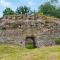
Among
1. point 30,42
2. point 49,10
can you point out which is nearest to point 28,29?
point 30,42

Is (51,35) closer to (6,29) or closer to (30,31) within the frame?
(30,31)

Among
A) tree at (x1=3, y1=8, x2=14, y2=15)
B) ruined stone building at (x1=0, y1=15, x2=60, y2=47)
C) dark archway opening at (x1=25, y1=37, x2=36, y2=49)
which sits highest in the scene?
tree at (x1=3, y1=8, x2=14, y2=15)

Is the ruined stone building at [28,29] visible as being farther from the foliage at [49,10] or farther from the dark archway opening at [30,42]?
the foliage at [49,10]

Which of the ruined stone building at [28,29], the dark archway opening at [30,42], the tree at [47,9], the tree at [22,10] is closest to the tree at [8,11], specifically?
the tree at [22,10]

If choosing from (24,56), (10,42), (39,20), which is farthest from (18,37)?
(24,56)

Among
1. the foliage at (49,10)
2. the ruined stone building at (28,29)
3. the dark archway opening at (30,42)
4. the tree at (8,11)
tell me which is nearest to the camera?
the ruined stone building at (28,29)

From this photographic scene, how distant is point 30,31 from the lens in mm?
29453

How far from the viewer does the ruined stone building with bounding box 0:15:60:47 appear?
29.2m

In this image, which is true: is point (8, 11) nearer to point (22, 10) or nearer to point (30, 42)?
point (22, 10)

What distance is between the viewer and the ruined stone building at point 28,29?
29219mm

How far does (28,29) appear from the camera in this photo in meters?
29.4

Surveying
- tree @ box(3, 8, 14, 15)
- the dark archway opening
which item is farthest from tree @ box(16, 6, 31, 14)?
the dark archway opening

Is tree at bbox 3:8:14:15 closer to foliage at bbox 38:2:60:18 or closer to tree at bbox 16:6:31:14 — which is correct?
tree at bbox 16:6:31:14

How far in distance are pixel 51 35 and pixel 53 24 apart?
1.20 m
